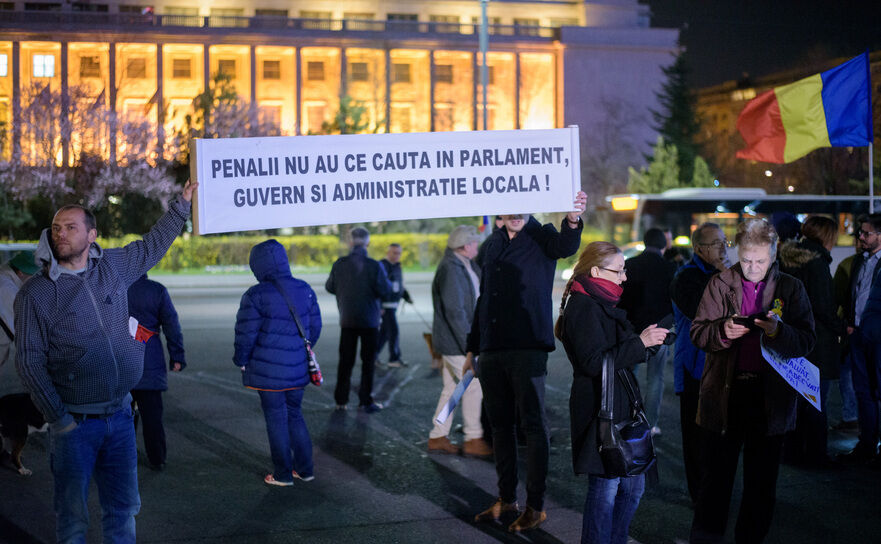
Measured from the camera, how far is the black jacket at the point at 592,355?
4.36 metres

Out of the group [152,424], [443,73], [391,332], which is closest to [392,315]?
[391,332]

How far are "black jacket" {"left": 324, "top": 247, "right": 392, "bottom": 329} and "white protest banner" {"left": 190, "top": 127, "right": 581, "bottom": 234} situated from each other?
3911mm

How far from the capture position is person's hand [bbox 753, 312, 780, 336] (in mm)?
4348

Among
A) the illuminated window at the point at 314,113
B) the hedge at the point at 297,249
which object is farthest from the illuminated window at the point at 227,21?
the hedge at the point at 297,249

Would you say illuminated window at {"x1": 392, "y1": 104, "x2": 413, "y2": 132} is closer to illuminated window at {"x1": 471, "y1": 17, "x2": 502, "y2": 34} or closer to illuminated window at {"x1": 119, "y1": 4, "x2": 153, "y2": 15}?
illuminated window at {"x1": 471, "y1": 17, "x2": 502, "y2": 34}

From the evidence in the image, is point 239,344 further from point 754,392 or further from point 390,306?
point 390,306

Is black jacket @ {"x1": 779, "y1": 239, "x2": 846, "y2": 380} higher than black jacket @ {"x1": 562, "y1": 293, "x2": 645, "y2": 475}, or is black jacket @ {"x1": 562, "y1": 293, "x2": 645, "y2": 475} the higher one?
black jacket @ {"x1": 779, "y1": 239, "x2": 846, "y2": 380}

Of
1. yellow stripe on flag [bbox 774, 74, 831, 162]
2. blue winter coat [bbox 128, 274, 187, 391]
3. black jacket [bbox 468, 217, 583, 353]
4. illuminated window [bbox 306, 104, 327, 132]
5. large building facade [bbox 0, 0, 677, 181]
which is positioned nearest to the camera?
black jacket [bbox 468, 217, 583, 353]

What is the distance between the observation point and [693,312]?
556 centimetres

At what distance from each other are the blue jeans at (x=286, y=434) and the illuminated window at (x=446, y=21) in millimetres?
66640

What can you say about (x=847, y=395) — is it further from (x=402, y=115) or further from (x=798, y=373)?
(x=402, y=115)

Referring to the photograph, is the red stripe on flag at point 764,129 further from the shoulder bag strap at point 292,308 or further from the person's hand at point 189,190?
the person's hand at point 189,190

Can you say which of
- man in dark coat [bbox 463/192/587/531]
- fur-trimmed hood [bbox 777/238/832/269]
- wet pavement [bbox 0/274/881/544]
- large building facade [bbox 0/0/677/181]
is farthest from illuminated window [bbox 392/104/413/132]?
man in dark coat [bbox 463/192/587/531]

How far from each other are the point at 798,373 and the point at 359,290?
5231 millimetres
